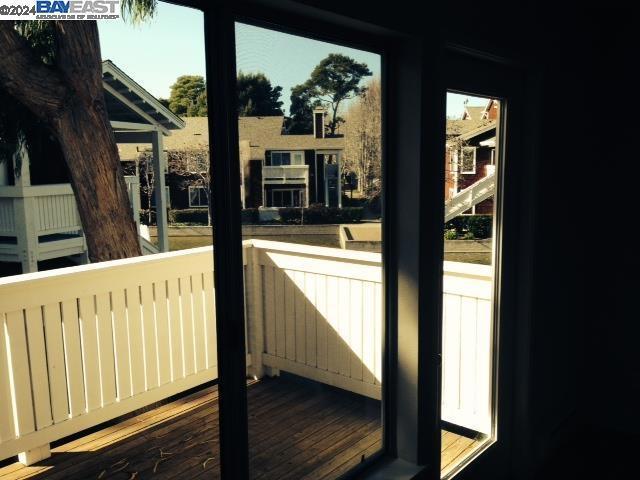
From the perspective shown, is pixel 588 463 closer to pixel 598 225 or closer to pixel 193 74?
pixel 598 225

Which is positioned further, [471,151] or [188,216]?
[471,151]

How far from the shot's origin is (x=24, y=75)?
1814mm

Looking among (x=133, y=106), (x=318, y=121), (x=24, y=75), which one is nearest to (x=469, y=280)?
(x=318, y=121)

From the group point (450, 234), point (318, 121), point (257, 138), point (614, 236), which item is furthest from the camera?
point (614, 236)

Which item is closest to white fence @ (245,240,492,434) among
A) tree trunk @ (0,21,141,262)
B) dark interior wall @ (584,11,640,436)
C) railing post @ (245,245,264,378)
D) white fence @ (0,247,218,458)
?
railing post @ (245,245,264,378)

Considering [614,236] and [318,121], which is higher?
[318,121]

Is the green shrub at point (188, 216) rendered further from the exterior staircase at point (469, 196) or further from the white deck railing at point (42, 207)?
the exterior staircase at point (469, 196)

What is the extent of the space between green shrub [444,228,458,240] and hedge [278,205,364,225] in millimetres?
487

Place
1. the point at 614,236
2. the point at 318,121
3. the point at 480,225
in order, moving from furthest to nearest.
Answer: the point at 614,236, the point at 480,225, the point at 318,121

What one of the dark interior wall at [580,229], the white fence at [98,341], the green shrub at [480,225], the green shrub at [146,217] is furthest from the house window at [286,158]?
the white fence at [98,341]

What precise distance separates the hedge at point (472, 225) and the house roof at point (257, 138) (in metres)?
0.74

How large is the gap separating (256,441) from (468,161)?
144cm

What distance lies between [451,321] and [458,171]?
0.74 m

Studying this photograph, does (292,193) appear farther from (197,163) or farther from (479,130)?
(479,130)
